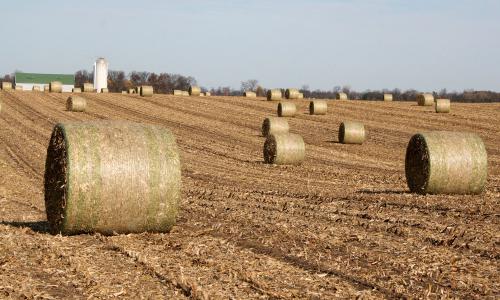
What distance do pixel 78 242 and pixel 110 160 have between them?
122 cm

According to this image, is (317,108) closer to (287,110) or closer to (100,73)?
(287,110)

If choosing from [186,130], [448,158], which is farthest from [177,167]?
[186,130]

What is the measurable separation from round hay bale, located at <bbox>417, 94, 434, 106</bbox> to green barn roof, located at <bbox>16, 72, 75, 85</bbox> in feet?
302

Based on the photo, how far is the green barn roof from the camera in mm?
135000

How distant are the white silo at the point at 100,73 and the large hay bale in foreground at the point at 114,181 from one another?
125174 mm

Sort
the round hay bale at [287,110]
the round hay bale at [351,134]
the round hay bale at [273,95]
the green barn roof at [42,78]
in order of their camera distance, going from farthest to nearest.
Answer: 1. the green barn roof at [42,78]
2. the round hay bale at [273,95]
3. the round hay bale at [287,110]
4. the round hay bale at [351,134]

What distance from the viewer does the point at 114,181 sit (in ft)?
35.4

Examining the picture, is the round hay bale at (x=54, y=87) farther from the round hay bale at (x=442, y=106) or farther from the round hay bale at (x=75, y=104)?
the round hay bale at (x=442, y=106)

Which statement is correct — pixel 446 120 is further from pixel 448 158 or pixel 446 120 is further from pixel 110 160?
pixel 110 160

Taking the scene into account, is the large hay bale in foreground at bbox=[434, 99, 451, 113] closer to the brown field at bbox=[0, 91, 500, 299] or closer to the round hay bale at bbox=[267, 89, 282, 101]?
the round hay bale at bbox=[267, 89, 282, 101]

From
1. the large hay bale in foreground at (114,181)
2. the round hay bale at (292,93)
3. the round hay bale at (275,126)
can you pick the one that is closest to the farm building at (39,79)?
the round hay bale at (292,93)

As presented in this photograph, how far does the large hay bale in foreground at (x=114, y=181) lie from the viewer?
1068 centimetres

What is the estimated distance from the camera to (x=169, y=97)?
5809cm

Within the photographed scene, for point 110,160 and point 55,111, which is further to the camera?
point 55,111
